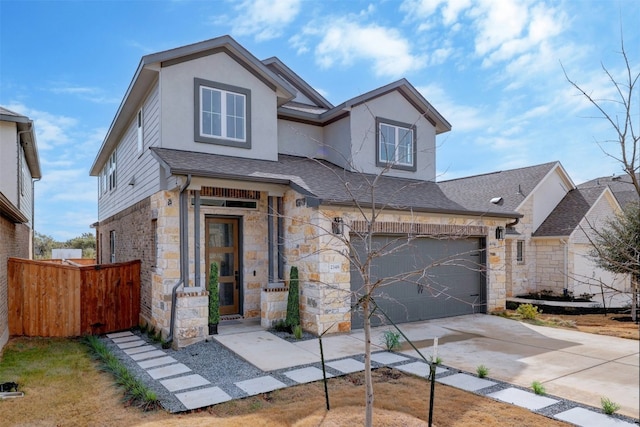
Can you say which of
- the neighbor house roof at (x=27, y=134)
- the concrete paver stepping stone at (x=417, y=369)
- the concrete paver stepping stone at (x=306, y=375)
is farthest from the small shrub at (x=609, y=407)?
the neighbor house roof at (x=27, y=134)

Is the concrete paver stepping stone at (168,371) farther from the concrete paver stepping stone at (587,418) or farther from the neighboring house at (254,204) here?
the concrete paver stepping stone at (587,418)

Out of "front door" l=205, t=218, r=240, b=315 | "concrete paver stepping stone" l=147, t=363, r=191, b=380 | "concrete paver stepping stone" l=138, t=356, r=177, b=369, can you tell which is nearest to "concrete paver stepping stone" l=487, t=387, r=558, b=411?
"concrete paver stepping stone" l=147, t=363, r=191, b=380

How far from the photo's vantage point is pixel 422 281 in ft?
33.1

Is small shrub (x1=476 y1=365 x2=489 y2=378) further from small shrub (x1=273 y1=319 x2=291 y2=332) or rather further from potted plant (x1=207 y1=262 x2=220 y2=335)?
potted plant (x1=207 y1=262 x2=220 y2=335)

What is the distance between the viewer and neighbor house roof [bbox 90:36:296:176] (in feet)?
28.5

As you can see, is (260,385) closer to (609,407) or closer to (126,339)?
(609,407)

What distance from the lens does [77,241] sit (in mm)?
33125

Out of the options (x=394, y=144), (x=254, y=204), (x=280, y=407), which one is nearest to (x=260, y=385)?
(x=280, y=407)

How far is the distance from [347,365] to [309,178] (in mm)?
4549

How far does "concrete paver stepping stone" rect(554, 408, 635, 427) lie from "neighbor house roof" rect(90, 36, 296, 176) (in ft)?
27.9

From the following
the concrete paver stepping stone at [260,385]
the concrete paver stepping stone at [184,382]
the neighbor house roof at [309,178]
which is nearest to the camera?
the concrete paver stepping stone at [260,385]

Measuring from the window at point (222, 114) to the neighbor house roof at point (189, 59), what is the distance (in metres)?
0.59

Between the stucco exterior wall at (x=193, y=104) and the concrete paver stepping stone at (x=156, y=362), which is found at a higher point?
the stucco exterior wall at (x=193, y=104)

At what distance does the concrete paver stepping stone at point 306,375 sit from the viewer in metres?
5.78
